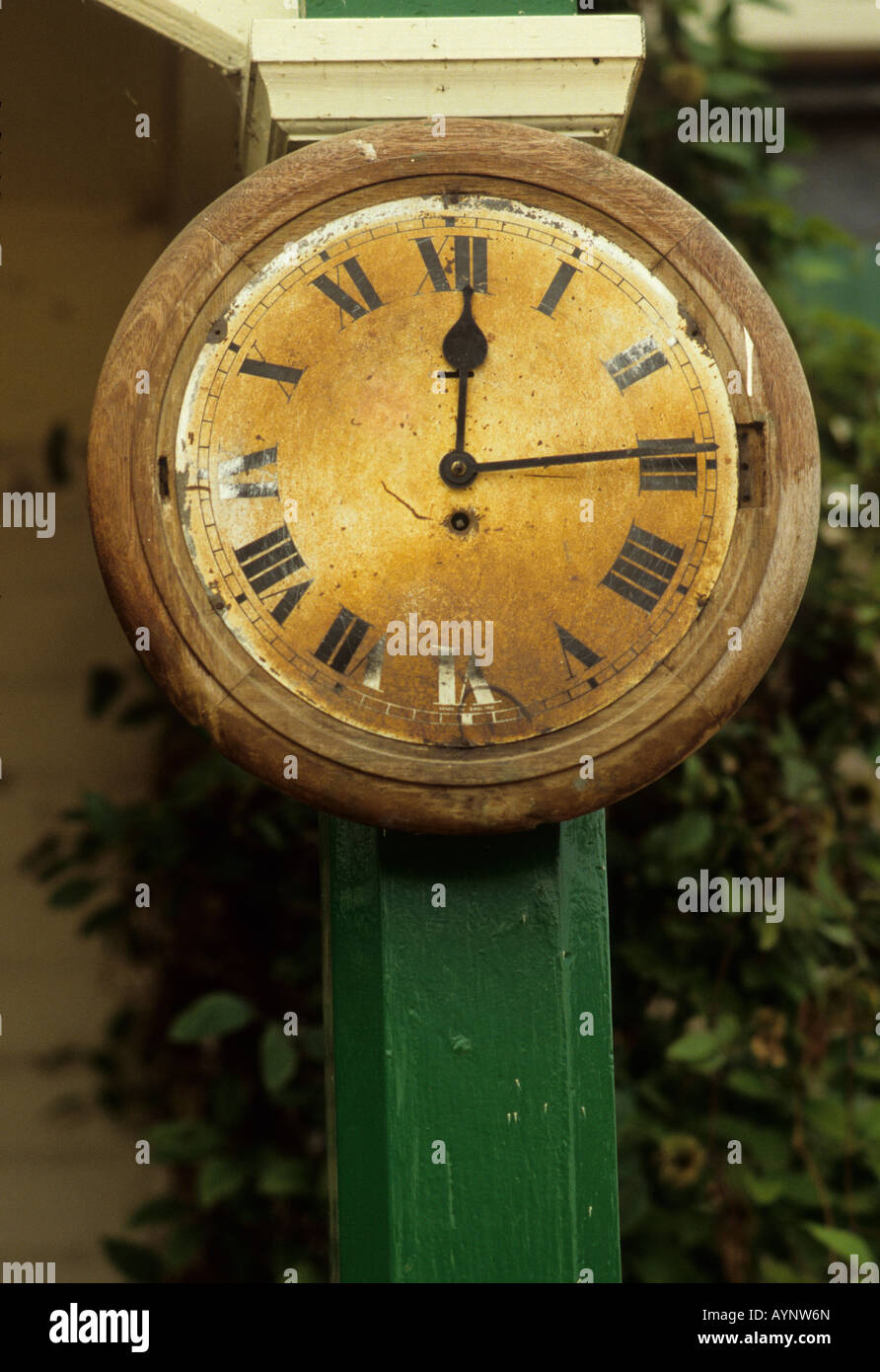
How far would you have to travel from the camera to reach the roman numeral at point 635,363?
55.2 inches

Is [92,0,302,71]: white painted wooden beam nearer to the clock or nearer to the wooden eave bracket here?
the wooden eave bracket

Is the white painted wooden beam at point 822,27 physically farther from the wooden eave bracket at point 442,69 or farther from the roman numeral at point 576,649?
the roman numeral at point 576,649

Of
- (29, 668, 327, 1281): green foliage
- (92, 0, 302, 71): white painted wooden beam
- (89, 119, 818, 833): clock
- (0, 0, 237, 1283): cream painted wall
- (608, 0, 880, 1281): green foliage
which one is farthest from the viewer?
(0, 0, 237, 1283): cream painted wall

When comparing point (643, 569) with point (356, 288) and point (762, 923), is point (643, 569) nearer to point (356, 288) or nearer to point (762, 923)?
point (356, 288)

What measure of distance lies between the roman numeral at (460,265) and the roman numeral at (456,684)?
0.36m

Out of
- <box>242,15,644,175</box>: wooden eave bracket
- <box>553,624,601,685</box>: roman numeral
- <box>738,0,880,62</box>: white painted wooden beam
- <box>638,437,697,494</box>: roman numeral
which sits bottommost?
<box>553,624,601,685</box>: roman numeral

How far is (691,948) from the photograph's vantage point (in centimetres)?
234

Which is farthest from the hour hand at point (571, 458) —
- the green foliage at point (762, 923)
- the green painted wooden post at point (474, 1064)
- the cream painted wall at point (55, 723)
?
the cream painted wall at point (55, 723)

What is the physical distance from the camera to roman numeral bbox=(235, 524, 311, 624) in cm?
138

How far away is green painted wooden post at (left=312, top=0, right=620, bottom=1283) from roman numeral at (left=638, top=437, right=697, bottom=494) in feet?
1.19

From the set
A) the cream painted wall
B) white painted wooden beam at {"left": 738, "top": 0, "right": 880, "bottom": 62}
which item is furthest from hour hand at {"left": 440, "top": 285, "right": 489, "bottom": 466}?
white painted wooden beam at {"left": 738, "top": 0, "right": 880, "bottom": 62}

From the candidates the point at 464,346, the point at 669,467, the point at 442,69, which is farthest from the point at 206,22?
the point at 669,467

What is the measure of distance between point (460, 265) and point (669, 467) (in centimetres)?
28

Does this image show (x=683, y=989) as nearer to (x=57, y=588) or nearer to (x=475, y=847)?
(x=475, y=847)
